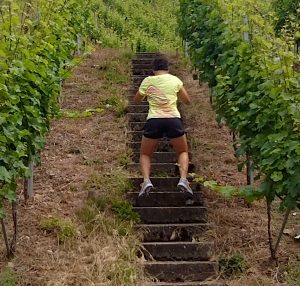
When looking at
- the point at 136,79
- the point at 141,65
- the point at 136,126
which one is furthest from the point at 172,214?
the point at 141,65

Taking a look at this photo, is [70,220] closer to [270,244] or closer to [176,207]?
[176,207]

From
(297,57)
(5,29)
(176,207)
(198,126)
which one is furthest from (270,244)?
(198,126)

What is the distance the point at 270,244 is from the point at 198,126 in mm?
3893

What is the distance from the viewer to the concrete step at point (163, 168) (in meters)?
8.34

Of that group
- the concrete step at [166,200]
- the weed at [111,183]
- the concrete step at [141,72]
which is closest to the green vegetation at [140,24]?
the concrete step at [141,72]

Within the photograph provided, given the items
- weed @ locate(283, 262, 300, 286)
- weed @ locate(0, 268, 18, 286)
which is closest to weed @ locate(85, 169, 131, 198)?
weed @ locate(0, 268, 18, 286)

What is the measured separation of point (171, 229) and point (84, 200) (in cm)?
112

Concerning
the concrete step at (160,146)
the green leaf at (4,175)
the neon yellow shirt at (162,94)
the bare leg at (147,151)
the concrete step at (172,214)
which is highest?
the neon yellow shirt at (162,94)

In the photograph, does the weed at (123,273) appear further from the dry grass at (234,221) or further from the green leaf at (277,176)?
the green leaf at (277,176)

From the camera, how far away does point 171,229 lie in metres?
6.99

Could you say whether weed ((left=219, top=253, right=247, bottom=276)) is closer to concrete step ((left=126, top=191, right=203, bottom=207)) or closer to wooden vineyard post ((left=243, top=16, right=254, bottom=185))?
wooden vineyard post ((left=243, top=16, right=254, bottom=185))

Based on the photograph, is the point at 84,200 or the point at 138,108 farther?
the point at 138,108

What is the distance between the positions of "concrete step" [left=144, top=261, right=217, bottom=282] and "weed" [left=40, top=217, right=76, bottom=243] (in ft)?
2.90

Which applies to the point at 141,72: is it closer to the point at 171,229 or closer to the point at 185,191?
the point at 185,191
